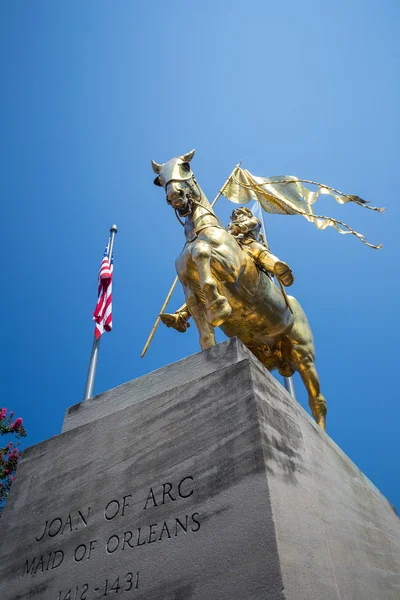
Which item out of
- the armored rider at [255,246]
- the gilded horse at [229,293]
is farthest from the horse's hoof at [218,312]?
the armored rider at [255,246]

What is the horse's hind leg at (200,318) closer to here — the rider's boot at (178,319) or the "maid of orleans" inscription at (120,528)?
the rider's boot at (178,319)

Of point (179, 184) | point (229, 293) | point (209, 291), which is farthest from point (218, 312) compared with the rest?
point (179, 184)

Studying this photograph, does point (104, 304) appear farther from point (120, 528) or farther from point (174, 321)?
point (120, 528)

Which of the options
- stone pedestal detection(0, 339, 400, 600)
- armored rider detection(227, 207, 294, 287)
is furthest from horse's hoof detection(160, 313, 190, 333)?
stone pedestal detection(0, 339, 400, 600)

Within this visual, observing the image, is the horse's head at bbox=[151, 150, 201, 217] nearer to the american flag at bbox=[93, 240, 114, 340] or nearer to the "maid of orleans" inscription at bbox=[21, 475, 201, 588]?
the "maid of orleans" inscription at bbox=[21, 475, 201, 588]

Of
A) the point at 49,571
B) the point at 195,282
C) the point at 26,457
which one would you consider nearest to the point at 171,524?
the point at 49,571

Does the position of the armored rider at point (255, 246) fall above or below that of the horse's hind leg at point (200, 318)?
above

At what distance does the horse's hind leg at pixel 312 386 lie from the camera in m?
7.26

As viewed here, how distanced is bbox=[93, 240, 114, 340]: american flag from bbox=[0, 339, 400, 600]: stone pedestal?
24.6ft

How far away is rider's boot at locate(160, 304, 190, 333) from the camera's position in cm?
664

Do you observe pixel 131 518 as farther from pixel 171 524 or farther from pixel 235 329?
pixel 235 329

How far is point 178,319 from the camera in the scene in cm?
673

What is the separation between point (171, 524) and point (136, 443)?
881 millimetres

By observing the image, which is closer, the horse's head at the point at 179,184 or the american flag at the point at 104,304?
the horse's head at the point at 179,184
